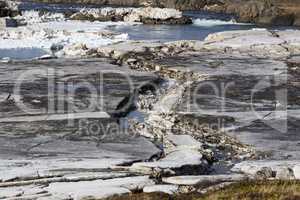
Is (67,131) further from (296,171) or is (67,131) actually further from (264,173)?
(296,171)

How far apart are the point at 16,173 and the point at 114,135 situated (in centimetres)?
375

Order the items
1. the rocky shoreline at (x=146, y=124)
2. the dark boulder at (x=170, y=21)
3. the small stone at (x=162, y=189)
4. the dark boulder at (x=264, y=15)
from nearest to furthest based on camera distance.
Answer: the small stone at (x=162, y=189)
the rocky shoreline at (x=146, y=124)
the dark boulder at (x=170, y=21)
the dark boulder at (x=264, y=15)

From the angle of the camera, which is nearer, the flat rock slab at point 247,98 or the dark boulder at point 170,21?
the flat rock slab at point 247,98

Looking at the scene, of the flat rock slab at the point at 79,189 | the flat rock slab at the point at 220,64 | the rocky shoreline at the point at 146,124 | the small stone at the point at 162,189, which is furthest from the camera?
the flat rock slab at the point at 220,64

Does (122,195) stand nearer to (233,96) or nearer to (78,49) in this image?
(233,96)

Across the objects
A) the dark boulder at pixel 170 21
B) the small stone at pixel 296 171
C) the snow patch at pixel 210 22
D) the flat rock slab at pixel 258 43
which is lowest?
the snow patch at pixel 210 22

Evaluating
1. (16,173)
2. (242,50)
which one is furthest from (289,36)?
(16,173)

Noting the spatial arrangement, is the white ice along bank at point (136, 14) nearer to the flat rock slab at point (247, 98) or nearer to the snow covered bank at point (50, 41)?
the snow covered bank at point (50, 41)

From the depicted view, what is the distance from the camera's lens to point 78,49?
101 ft

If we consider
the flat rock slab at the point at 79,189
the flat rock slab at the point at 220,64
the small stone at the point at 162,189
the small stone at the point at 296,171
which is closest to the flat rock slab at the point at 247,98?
the flat rock slab at the point at 220,64

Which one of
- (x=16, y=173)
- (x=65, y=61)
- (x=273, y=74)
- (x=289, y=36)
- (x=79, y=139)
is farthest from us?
(x=289, y=36)

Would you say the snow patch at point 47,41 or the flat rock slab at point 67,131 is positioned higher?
the flat rock slab at point 67,131

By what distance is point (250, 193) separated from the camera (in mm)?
9617

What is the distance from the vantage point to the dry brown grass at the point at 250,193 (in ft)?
30.7
